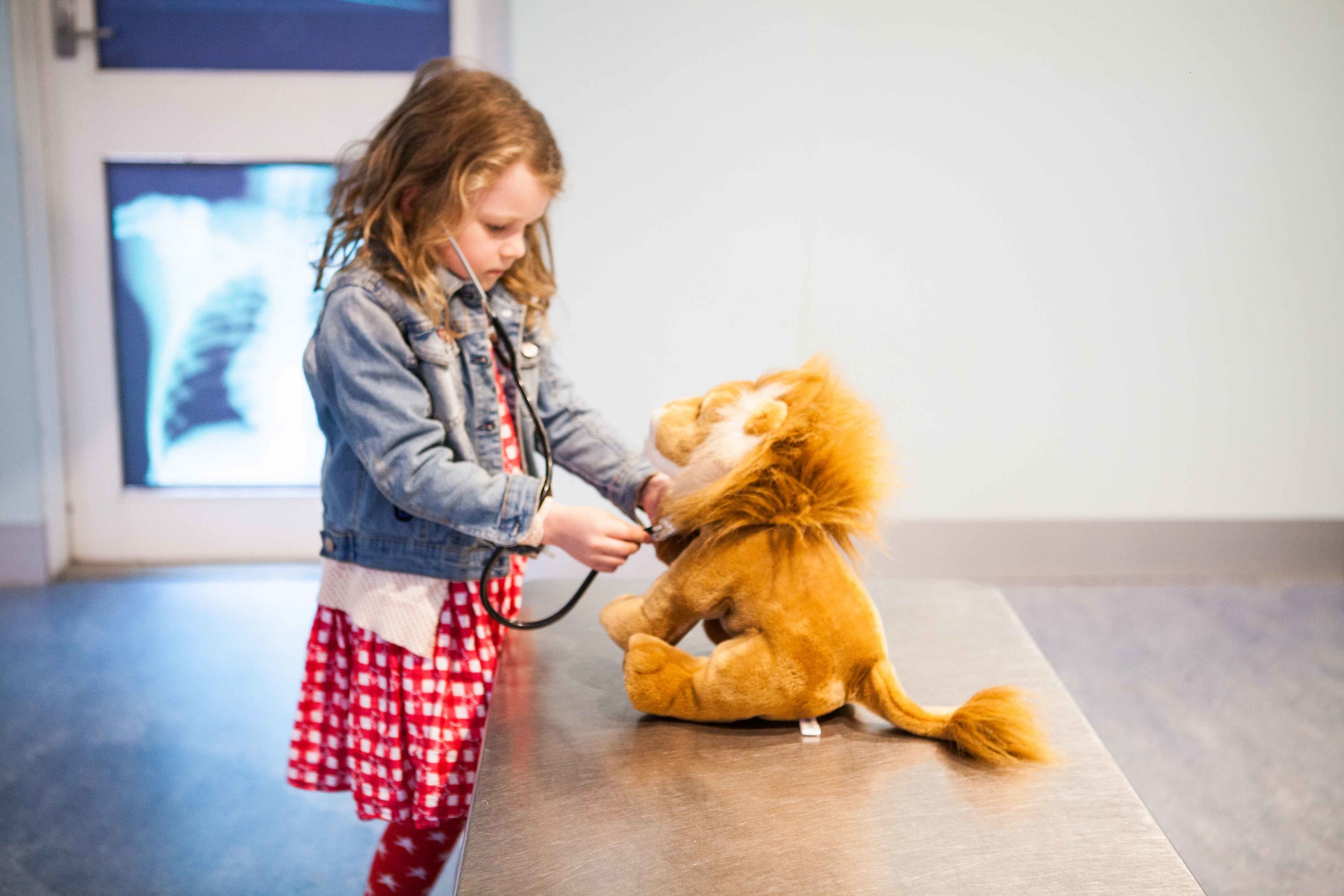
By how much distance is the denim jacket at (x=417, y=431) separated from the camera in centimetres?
102

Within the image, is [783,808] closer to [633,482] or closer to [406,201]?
[633,482]

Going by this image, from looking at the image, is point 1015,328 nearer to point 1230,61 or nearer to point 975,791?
point 1230,61

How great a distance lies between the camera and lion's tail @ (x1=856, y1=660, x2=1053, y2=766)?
2.95 feet

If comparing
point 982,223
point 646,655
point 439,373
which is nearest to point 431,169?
point 439,373

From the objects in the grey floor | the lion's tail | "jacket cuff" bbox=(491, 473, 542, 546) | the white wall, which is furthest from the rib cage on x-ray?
the lion's tail

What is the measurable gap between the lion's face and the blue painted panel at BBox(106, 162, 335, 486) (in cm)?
183

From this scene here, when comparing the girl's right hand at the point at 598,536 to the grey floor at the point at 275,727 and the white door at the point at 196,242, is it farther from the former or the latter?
the white door at the point at 196,242

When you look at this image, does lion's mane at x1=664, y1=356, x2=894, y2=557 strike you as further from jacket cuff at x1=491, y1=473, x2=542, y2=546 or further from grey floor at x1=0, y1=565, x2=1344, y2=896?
grey floor at x1=0, y1=565, x2=1344, y2=896

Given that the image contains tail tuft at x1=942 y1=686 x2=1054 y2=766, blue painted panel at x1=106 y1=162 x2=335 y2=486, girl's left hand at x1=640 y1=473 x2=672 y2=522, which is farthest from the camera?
blue painted panel at x1=106 y1=162 x2=335 y2=486

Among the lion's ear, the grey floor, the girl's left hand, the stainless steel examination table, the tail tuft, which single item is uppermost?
the lion's ear

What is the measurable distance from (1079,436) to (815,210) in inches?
35.0

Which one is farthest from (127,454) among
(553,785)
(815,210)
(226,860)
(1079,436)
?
(1079,436)

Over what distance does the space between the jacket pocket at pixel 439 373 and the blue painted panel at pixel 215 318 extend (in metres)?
1.66

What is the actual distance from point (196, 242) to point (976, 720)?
2368 millimetres
